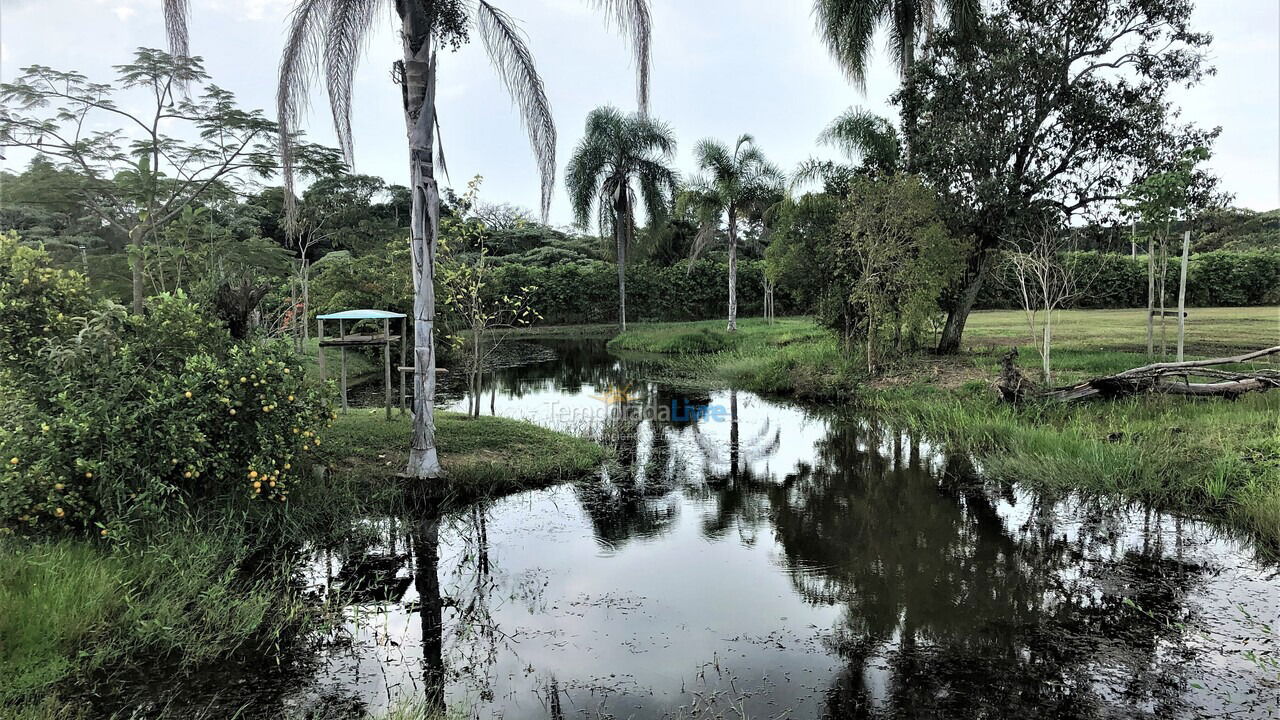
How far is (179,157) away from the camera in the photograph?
731 inches

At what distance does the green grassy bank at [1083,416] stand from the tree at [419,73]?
19.7 ft

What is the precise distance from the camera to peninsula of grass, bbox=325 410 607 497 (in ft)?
25.4

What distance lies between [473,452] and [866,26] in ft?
44.8

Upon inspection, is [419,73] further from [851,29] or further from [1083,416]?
[851,29]

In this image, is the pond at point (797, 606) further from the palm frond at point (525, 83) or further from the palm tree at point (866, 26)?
the palm tree at point (866, 26)

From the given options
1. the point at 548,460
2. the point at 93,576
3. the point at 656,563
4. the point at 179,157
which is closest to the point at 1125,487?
the point at 656,563

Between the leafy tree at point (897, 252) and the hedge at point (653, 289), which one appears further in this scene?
the hedge at point (653, 289)

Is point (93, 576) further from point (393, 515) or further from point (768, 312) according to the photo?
point (768, 312)

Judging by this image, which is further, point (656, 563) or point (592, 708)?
point (656, 563)

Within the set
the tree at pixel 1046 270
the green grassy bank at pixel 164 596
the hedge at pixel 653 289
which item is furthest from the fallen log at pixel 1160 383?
the hedge at pixel 653 289

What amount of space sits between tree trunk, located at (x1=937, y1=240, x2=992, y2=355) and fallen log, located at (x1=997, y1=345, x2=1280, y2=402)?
521 centimetres

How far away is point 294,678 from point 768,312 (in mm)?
32591

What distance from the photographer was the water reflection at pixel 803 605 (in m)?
3.91

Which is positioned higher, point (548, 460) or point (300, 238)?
point (300, 238)
